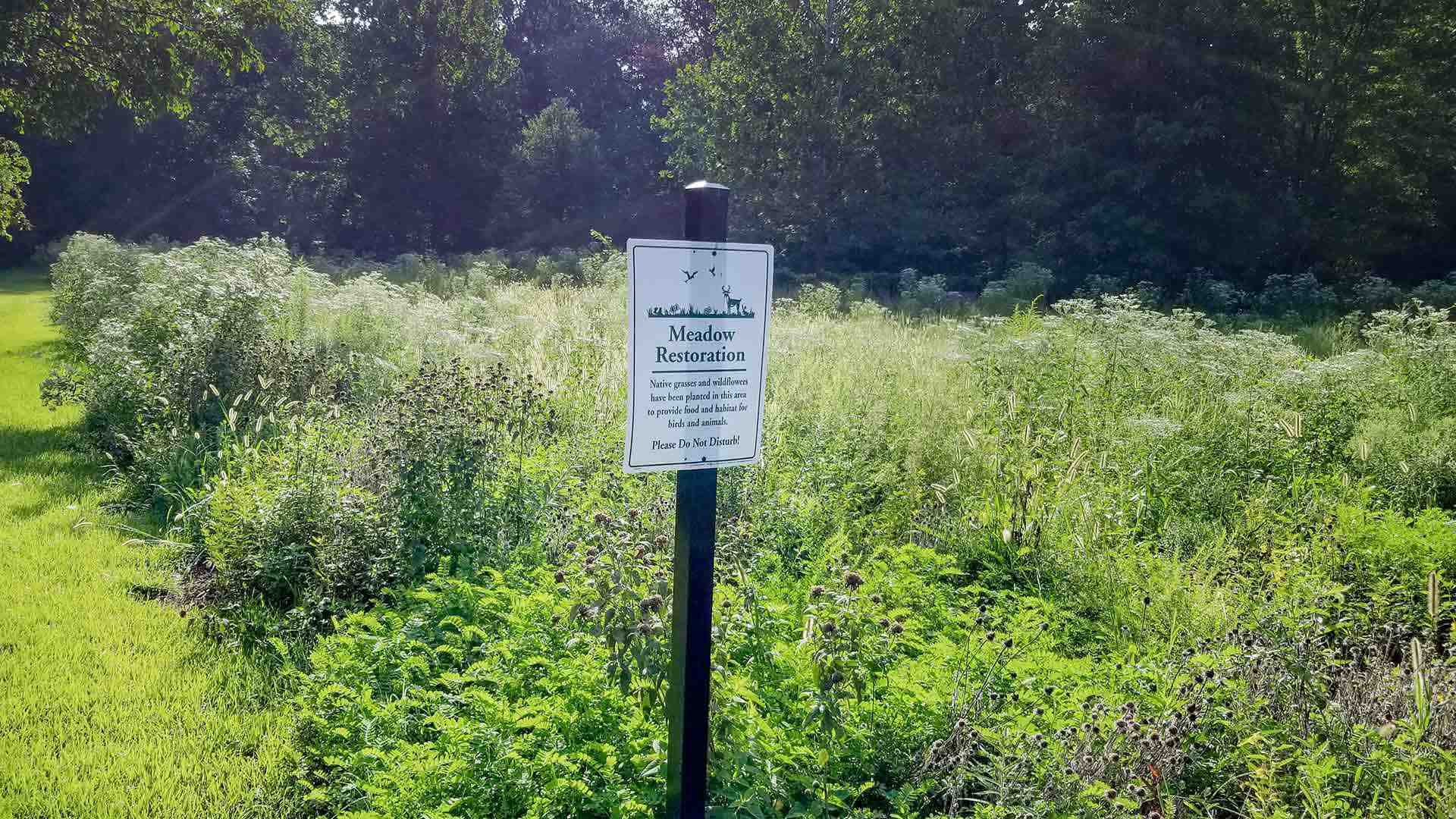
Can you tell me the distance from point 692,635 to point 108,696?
3039mm

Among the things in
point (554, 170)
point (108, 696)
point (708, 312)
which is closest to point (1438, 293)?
point (708, 312)

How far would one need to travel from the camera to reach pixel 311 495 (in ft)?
15.2

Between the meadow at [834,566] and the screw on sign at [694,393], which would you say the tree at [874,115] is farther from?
the screw on sign at [694,393]

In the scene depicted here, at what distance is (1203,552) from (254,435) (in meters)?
6.02

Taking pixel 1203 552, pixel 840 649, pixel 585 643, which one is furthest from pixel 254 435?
pixel 1203 552

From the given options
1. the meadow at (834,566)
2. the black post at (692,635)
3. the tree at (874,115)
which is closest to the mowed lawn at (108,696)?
the meadow at (834,566)

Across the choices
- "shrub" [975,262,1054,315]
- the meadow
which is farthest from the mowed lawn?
"shrub" [975,262,1054,315]

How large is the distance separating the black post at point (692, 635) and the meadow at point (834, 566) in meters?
0.34

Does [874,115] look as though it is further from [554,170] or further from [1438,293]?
[554,170]

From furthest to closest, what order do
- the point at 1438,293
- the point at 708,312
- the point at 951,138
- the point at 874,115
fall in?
1. the point at 874,115
2. the point at 951,138
3. the point at 1438,293
4. the point at 708,312

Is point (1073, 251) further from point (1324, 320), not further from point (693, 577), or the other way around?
point (693, 577)

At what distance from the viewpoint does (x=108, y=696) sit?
12.2 feet

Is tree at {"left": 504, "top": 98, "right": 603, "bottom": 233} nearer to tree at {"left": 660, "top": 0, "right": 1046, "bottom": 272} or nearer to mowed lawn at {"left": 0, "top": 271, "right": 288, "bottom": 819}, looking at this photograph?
tree at {"left": 660, "top": 0, "right": 1046, "bottom": 272}

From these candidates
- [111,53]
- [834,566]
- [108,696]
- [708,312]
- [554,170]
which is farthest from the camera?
[554,170]
